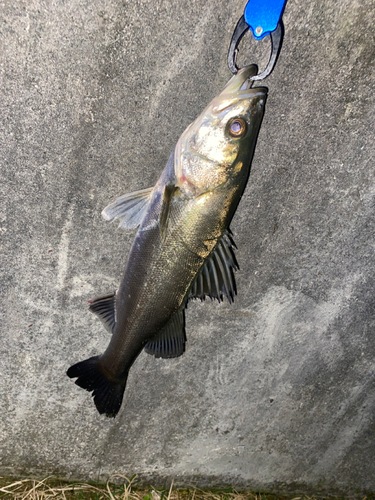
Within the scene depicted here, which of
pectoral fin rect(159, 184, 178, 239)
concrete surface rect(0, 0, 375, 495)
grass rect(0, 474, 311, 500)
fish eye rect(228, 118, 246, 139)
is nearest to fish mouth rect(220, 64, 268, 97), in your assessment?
fish eye rect(228, 118, 246, 139)

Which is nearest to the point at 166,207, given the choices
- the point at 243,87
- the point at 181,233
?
the point at 181,233

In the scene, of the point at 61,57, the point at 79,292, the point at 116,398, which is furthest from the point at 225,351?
the point at 61,57

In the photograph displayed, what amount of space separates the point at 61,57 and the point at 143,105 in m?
0.66

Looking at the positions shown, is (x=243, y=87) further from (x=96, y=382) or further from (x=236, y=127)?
(x=96, y=382)

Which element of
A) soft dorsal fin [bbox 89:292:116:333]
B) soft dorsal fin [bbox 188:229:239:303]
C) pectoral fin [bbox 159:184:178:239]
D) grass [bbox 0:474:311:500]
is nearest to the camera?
pectoral fin [bbox 159:184:178:239]

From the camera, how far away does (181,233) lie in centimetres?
196

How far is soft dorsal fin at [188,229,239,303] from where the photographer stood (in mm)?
2145

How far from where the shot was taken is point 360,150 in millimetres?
2594

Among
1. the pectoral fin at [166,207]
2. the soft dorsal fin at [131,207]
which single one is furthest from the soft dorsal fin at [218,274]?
the soft dorsal fin at [131,207]

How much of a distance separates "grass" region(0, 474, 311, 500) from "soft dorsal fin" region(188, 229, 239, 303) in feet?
7.99

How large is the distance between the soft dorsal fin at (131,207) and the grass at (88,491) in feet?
9.11

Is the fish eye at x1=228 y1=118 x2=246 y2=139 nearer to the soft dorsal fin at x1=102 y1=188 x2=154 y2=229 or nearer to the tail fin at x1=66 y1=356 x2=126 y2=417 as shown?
the soft dorsal fin at x1=102 y1=188 x2=154 y2=229

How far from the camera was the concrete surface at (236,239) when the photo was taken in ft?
7.45

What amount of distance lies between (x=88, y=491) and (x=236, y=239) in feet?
9.93
